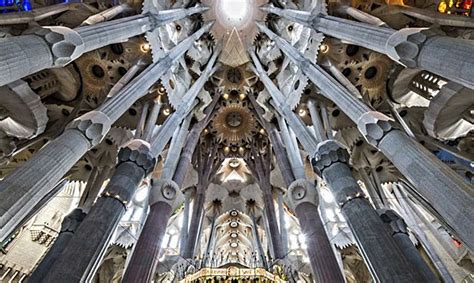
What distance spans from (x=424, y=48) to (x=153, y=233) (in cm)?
877

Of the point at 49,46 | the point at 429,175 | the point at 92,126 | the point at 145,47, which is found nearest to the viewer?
the point at 429,175

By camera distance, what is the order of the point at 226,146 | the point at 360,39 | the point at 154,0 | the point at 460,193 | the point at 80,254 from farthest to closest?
the point at 226,146 → the point at 154,0 → the point at 360,39 → the point at 80,254 → the point at 460,193

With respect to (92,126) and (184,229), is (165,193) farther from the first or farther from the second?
(184,229)

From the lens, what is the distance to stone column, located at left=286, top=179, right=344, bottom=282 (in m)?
9.02

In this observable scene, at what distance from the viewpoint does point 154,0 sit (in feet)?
38.4

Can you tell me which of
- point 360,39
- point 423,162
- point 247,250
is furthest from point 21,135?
point 247,250

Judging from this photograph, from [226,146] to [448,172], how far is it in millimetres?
16790

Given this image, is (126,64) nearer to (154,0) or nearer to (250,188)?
(154,0)

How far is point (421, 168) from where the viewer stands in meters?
6.84

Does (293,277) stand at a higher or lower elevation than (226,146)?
lower

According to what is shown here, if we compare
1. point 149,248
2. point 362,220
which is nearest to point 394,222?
point 362,220

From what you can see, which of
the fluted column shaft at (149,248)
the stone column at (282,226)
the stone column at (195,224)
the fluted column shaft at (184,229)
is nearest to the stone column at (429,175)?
the fluted column shaft at (149,248)

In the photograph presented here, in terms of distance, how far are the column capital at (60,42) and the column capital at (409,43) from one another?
7766mm

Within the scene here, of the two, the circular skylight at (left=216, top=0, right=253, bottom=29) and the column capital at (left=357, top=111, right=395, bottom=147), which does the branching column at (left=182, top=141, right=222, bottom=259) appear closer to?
the circular skylight at (left=216, top=0, right=253, bottom=29)
